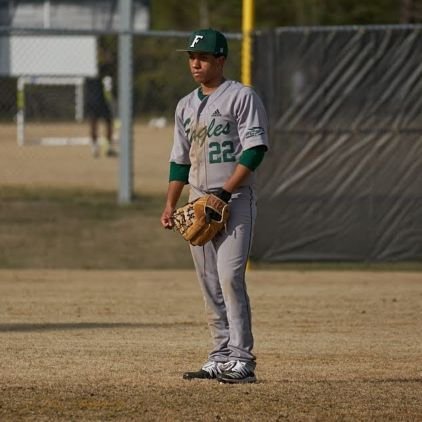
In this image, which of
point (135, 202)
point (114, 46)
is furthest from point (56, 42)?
point (135, 202)

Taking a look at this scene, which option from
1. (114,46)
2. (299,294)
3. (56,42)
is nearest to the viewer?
(299,294)

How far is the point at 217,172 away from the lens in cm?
699

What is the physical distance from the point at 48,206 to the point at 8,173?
4376 mm

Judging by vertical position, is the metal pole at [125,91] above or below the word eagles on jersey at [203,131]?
below

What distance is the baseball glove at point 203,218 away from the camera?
682 centimetres

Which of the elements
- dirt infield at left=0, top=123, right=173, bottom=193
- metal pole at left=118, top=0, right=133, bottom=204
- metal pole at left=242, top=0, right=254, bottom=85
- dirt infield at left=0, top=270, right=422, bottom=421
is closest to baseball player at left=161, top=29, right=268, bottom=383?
dirt infield at left=0, top=270, right=422, bottom=421

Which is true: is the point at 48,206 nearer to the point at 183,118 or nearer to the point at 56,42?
the point at 183,118

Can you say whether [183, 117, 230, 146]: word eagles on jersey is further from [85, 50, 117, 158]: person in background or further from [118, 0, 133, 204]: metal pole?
[85, 50, 117, 158]: person in background

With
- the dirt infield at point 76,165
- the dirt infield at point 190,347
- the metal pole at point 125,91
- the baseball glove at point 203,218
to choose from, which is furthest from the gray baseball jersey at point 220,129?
the dirt infield at point 76,165

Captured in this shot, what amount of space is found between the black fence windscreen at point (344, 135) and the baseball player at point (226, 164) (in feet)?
21.1

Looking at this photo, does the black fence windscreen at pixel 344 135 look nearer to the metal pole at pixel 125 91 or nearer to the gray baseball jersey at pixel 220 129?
the metal pole at pixel 125 91

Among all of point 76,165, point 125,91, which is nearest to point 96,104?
point 76,165

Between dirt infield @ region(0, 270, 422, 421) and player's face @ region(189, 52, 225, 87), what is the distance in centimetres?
162

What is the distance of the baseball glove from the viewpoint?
→ 268 inches
